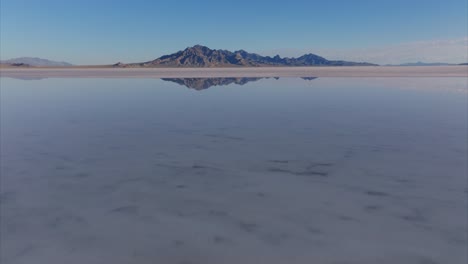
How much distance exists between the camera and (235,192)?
627 centimetres

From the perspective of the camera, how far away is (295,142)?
31.3 ft

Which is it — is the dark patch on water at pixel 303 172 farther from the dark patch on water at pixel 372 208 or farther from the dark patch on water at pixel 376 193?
the dark patch on water at pixel 372 208

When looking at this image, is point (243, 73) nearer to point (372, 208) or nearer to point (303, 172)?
point (303, 172)

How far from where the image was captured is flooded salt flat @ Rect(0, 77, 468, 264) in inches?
179

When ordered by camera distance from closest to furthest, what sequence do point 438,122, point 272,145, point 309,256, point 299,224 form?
point 309,256 → point 299,224 → point 272,145 → point 438,122

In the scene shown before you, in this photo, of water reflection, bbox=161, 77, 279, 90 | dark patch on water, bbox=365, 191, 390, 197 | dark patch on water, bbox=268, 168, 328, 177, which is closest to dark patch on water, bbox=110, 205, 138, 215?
dark patch on water, bbox=268, 168, 328, 177

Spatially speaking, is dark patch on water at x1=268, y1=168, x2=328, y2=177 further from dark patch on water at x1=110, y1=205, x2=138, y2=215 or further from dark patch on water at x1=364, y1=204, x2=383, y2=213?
dark patch on water at x1=110, y1=205, x2=138, y2=215

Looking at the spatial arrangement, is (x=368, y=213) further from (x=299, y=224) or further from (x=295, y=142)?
(x=295, y=142)

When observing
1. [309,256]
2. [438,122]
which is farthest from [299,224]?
[438,122]

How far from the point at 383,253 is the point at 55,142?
28.9 ft

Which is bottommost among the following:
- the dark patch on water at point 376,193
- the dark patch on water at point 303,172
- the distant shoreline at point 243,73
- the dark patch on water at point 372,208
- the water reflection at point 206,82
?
the dark patch on water at point 372,208

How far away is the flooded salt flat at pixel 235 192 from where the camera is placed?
4535mm

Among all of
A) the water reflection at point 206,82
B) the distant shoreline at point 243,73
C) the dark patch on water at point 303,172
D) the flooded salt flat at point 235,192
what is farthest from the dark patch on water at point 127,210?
the distant shoreline at point 243,73

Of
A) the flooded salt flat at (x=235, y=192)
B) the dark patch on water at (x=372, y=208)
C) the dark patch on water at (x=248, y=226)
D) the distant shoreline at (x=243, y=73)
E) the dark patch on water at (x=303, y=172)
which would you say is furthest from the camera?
the distant shoreline at (x=243, y=73)
